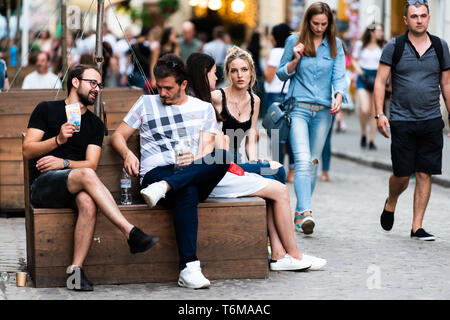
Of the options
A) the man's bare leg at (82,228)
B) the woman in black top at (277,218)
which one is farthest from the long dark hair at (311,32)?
the man's bare leg at (82,228)

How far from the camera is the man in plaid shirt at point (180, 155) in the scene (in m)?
6.14

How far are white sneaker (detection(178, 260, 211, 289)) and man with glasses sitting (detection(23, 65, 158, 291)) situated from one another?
0.99 ft

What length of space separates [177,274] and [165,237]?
0.80ft

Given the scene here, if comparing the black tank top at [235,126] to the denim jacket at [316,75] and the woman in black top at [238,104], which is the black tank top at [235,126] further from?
the denim jacket at [316,75]

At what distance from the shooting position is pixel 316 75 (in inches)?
332

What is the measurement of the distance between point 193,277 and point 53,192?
1.00 meters

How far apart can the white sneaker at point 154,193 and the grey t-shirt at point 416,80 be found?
2.62m

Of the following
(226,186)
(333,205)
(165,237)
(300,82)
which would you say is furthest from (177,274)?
(333,205)

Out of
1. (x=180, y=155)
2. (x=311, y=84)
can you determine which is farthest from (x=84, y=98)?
(x=311, y=84)

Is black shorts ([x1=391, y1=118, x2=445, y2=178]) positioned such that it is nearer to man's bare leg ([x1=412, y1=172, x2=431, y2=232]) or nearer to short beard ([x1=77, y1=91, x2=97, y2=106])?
man's bare leg ([x1=412, y1=172, x2=431, y2=232])

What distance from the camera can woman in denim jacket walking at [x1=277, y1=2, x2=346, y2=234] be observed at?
27.4ft

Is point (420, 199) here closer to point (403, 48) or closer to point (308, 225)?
point (308, 225)

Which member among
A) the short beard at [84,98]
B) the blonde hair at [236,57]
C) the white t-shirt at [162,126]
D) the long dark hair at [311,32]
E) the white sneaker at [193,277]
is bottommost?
the white sneaker at [193,277]

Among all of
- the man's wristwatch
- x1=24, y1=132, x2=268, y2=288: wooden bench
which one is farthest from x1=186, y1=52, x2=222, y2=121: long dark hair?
the man's wristwatch
